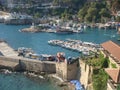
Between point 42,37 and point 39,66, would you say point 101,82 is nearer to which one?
point 39,66

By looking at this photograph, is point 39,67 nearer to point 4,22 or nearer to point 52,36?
point 52,36

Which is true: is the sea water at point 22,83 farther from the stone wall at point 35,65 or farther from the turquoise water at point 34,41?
the stone wall at point 35,65

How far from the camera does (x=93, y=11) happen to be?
→ 78.3 metres

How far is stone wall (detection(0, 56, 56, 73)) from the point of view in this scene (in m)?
38.2

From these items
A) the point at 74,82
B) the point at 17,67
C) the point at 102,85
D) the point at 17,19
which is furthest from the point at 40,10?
the point at 102,85

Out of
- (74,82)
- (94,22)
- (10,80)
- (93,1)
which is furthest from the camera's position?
(93,1)

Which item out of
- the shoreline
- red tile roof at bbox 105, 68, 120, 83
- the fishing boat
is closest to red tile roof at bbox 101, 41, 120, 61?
red tile roof at bbox 105, 68, 120, 83

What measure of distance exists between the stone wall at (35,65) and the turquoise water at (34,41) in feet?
6.46

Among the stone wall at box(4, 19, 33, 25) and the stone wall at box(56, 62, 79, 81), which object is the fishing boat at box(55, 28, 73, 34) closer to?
the stone wall at box(4, 19, 33, 25)

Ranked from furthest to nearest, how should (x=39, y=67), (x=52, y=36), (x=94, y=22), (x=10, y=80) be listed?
1. (x=94, y=22)
2. (x=52, y=36)
3. (x=39, y=67)
4. (x=10, y=80)

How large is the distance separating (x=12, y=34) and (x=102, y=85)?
4155 centimetres

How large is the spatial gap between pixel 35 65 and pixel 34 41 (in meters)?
20.8

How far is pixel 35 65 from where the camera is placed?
129 ft

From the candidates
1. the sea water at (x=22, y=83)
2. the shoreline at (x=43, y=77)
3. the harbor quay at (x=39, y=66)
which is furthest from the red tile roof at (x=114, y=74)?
the harbor quay at (x=39, y=66)
